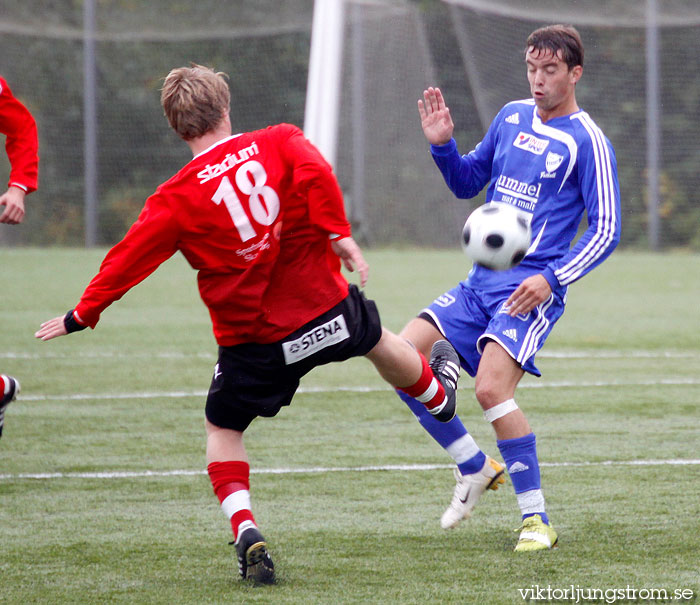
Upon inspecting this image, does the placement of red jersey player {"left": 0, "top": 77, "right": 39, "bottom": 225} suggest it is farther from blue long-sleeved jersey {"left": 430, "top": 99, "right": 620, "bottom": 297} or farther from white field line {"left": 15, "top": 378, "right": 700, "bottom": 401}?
white field line {"left": 15, "top": 378, "right": 700, "bottom": 401}

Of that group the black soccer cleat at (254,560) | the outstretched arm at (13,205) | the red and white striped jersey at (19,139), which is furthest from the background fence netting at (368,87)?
the black soccer cleat at (254,560)

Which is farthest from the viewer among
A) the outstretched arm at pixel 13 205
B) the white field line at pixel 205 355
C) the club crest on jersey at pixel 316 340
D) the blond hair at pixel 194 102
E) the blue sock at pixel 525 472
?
the white field line at pixel 205 355

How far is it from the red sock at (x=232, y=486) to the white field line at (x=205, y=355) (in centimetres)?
499

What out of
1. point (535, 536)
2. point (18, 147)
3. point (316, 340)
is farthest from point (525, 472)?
point (18, 147)

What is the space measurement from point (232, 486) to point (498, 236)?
129cm

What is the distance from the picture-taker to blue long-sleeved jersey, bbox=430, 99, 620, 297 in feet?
13.3

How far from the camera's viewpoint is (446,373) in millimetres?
4277

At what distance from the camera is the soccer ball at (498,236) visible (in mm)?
4035

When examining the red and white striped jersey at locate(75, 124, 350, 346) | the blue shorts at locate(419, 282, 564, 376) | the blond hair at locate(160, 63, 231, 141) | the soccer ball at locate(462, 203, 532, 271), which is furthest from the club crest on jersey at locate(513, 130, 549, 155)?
the blond hair at locate(160, 63, 231, 141)

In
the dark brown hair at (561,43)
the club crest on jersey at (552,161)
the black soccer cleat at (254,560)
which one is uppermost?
the dark brown hair at (561,43)

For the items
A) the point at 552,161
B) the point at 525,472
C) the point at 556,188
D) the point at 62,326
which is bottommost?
the point at 525,472

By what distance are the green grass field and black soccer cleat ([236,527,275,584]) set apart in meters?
0.05

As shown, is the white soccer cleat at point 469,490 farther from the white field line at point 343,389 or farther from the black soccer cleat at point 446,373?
the white field line at point 343,389

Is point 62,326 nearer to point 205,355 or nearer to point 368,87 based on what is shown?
point 205,355
